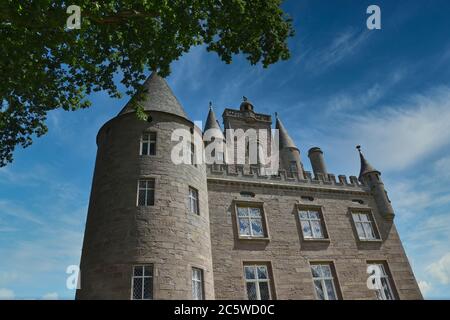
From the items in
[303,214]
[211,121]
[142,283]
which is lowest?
[142,283]

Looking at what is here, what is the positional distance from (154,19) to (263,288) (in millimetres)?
Answer: 13942

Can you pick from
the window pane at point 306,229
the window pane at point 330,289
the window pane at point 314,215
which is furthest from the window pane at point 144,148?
the window pane at point 330,289

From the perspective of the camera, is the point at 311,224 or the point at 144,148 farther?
the point at 311,224

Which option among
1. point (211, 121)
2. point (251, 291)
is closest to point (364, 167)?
point (251, 291)

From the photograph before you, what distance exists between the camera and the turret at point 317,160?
1146 inches

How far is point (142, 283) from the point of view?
1238cm

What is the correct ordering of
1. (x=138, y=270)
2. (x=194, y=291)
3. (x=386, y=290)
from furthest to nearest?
1. (x=386, y=290)
2. (x=194, y=291)
3. (x=138, y=270)

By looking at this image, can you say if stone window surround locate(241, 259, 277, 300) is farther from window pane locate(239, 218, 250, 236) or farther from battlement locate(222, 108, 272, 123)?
battlement locate(222, 108, 272, 123)

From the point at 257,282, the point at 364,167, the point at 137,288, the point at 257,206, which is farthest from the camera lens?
the point at 364,167

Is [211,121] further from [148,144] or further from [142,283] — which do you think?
[142,283]

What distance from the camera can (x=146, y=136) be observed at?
1659 cm

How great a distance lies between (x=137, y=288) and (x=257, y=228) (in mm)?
8144

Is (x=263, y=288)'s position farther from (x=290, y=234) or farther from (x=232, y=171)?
(x=232, y=171)
